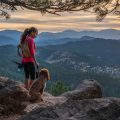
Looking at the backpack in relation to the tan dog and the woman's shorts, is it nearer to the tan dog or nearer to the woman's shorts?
the woman's shorts

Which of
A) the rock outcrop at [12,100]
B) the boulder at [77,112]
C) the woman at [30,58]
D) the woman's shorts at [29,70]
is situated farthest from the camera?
the woman's shorts at [29,70]

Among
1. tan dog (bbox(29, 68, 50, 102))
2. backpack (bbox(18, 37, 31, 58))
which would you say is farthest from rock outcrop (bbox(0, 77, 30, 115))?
backpack (bbox(18, 37, 31, 58))

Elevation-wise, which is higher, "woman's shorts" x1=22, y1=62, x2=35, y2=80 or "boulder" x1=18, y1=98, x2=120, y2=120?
"boulder" x1=18, y1=98, x2=120, y2=120

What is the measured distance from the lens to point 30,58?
41.5 feet

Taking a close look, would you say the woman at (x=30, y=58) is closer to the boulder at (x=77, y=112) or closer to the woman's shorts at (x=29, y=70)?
the woman's shorts at (x=29, y=70)

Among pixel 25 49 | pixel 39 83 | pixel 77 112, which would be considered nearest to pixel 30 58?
pixel 25 49

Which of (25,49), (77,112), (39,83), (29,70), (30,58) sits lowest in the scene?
(39,83)

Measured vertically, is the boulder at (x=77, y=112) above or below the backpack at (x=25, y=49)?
above

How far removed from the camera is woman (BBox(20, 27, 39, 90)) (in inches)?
486

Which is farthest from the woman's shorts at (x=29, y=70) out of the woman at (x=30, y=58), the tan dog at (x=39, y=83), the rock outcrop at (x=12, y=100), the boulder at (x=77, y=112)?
the boulder at (x=77, y=112)

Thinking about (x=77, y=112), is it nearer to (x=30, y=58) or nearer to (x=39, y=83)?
(x=30, y=58)

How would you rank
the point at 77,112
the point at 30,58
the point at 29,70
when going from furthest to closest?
the point at 29,70 → the point at 30,58 → the point at 77,112

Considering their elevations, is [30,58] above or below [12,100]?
above

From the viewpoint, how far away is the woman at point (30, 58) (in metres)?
12.4
